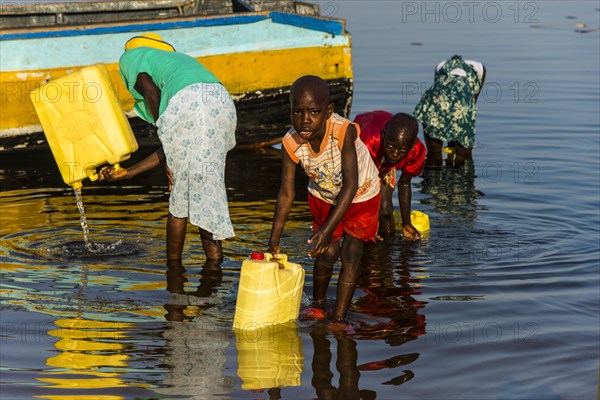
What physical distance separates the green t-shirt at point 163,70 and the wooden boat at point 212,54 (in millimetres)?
3540

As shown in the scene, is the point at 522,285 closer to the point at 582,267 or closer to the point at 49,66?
the point at 582,267

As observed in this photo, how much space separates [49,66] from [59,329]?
4736 millimetres

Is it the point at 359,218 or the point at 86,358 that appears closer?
the point at 86,358

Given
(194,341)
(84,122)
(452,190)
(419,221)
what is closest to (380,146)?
(419,221)

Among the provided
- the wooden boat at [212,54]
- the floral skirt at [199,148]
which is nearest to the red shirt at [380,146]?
the floral skirt at [199,148]

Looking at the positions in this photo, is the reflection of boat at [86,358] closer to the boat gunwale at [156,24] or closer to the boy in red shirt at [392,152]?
the boy in red shirt at [392,152]

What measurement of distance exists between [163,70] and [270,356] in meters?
2.05

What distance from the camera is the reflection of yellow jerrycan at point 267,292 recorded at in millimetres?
5211

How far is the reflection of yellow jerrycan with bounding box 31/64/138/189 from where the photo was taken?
20.9 ft

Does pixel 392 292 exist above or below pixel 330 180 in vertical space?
below

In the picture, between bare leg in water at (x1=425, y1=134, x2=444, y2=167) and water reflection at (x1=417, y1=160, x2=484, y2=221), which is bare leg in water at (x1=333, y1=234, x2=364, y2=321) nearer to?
water reflection at (x1=417, y1=160, x2=484, y2=221)

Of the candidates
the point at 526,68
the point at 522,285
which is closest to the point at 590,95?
the point at 526,68

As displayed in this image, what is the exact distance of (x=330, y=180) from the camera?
5.32 m

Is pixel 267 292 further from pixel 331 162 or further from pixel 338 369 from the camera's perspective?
pixel 331 162
